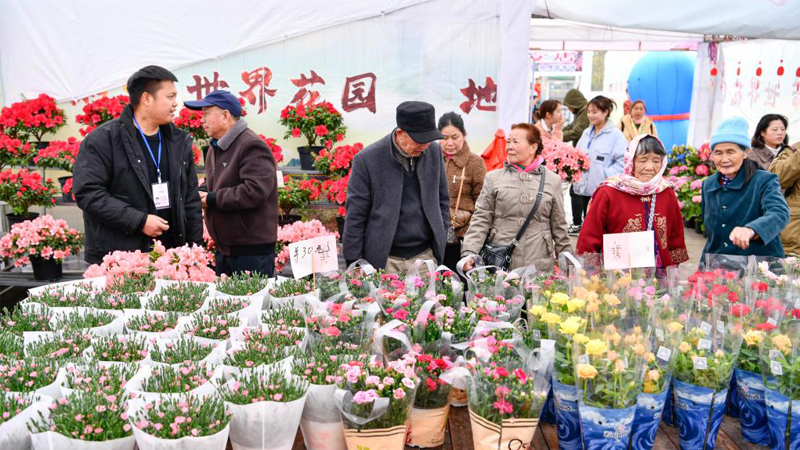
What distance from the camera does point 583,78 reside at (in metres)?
16.9

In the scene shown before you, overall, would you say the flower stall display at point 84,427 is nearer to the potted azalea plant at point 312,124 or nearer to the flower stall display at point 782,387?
the flower stall display at point 782,387

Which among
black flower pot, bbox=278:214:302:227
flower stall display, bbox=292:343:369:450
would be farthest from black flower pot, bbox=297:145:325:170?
flower stall display, bbox=292:343:369:450

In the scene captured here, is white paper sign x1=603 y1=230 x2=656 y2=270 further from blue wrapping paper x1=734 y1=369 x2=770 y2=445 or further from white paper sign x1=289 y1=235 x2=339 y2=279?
white paper sign x1=289 y1=235 x2=339 y2=279

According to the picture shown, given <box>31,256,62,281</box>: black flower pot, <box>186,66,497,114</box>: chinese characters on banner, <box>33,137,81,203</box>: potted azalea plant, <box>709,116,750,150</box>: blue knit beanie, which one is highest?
<box>186,66,497,114</box>: chinese characters on banner

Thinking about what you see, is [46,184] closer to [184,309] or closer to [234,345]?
[184,309]

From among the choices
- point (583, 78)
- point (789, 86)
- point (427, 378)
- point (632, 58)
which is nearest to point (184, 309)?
point (427, 378)

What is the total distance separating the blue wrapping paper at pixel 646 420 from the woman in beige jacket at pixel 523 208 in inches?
70.0

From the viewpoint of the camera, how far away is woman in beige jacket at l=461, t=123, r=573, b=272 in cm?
341

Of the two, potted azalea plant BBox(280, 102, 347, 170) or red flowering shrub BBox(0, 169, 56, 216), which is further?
A: potted azalea plant BBox(280, 102, 347, 170)

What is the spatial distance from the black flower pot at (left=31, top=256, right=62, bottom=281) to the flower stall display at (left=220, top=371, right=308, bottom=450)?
3.94 meters

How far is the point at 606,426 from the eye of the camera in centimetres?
157

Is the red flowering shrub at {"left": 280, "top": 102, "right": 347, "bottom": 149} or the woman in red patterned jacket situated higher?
the red flowering shrub at {"left": 280, "top": 102, "right": 347, "bottom": 149}

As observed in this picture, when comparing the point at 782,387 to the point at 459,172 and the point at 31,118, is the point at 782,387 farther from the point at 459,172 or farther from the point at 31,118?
the point at 31,118

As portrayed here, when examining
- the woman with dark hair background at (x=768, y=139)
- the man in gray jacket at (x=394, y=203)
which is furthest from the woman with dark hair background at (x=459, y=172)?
the woman with dark hair background at (x=768, y=139)
